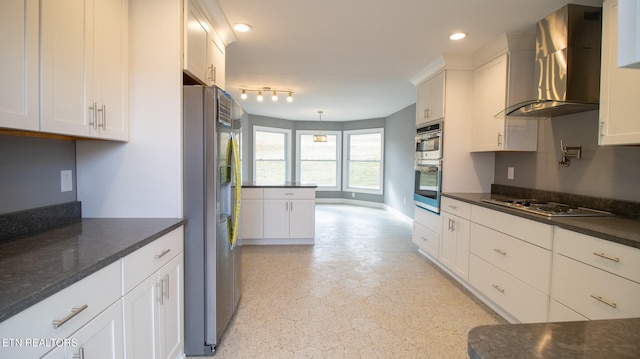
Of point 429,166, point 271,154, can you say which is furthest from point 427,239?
point 271,154

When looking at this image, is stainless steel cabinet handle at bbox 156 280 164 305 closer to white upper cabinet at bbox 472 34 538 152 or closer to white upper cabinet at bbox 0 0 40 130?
white upper cabinet at bbox 0 0 40 130

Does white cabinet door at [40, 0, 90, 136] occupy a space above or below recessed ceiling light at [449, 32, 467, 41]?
below

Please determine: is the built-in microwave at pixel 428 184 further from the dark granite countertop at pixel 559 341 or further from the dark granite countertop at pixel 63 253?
the dark granite countertop at pixel 559 341

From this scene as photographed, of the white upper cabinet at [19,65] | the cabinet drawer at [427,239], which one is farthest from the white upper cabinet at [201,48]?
the cabinet drawer at [427,239]

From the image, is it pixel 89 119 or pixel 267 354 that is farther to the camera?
pixel 267 354

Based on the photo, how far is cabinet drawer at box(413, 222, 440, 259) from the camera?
11.4 ft

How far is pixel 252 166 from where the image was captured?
7.55 m

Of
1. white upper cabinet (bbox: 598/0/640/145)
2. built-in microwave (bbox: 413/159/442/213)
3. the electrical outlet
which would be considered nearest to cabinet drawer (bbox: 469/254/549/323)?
built-in microwave (bbox: 413/159/442/213)

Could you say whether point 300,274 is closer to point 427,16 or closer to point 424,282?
point 424,282

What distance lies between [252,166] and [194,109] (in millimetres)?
5759

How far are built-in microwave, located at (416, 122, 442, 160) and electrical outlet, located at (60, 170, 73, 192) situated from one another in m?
3.32

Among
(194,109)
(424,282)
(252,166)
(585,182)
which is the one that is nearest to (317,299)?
(424,282)

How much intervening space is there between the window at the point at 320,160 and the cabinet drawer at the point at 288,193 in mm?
4106

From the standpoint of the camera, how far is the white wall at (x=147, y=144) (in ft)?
6.00
